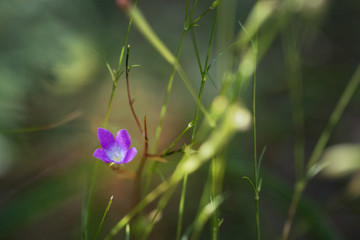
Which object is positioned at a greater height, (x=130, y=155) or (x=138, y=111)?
(x=138, y=111)

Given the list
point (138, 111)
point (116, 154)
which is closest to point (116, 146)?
point (116, 154)

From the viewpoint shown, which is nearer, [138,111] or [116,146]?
[116,146]

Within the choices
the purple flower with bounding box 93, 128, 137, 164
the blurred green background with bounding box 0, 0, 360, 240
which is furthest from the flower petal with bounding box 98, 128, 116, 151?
the blurred green background with bounding box 0, 0, 360, 240

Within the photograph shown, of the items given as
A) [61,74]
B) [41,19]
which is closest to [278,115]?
[61,74]

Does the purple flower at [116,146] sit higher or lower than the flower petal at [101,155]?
higher

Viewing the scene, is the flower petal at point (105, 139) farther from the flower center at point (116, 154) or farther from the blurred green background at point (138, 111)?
the blurred green background at point (138, 111)

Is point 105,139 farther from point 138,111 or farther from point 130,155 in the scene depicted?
point 138,111

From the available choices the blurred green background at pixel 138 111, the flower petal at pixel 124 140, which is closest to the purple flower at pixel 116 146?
the flower petal at pixel 124 140

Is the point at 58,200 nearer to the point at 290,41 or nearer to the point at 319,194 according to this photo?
the point at 319,194
